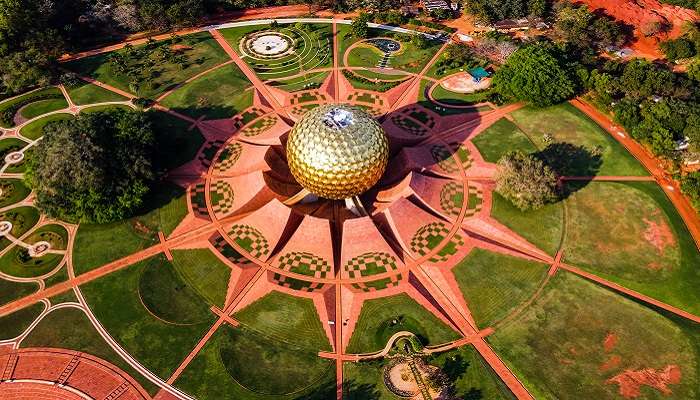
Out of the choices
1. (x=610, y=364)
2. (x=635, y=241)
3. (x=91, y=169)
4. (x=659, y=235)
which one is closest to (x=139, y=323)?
(x=91, y=169)

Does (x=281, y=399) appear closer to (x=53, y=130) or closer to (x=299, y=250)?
(x=299, y=250)

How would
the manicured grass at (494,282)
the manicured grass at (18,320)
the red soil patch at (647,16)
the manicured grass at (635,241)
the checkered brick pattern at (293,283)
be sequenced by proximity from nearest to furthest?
the manicured grass at (18,320) < the manicured grass at (494,282) < the checkered brick pattern at (293,283) < the manicured grass at (635,241) < the red soil patch at (647,16)

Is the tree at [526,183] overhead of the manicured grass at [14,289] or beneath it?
overhead

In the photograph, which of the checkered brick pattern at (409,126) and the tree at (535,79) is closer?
the checkered brick pattern at (409,126)

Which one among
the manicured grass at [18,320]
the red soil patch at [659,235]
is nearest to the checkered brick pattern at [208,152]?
the manicured grass at [18,320]

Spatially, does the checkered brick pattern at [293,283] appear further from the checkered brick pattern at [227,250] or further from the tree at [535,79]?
the tree at [535,79]

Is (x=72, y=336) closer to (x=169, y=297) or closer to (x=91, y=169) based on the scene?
(x=169, y=297)

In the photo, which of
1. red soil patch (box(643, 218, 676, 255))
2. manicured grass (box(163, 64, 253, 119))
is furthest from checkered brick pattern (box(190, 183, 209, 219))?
red soil patch (box(643, 218, 676, 255))
